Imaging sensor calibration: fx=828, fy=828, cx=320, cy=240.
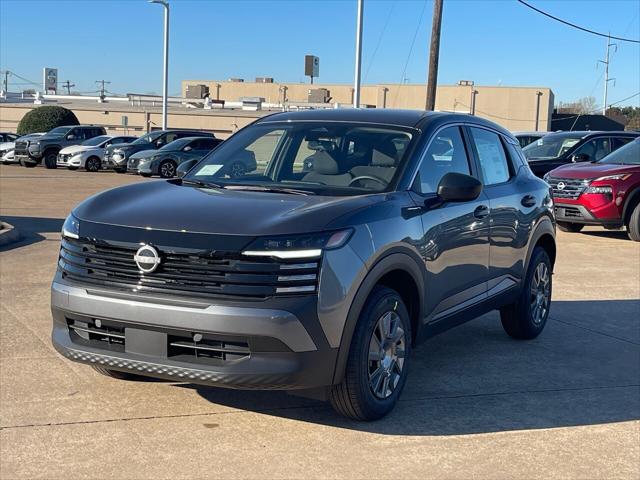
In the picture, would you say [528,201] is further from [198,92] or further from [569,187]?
[198,92]

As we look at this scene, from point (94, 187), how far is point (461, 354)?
702 inches

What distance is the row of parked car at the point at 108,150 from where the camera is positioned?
27.8 m

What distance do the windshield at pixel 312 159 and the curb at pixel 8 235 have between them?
19.4ft

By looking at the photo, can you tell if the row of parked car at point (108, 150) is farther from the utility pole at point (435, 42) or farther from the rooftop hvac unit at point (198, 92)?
the rooftop hvac unit at point (198, 92)

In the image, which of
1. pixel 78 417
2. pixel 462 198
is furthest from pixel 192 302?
pixel 462 198

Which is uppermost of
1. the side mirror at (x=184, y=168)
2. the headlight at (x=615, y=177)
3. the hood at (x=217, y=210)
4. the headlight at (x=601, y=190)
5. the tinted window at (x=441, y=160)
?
the tinted window at (x=441, y=160)

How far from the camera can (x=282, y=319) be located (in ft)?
13.6

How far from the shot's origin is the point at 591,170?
46.6 ft

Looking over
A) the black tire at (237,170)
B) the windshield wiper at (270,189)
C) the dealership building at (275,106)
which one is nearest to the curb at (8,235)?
the black tire at (237,170)

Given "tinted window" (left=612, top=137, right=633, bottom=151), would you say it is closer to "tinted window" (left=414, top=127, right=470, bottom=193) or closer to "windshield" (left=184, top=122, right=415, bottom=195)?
"tinted window" (left=414, top=127, right=470, bottom=193)

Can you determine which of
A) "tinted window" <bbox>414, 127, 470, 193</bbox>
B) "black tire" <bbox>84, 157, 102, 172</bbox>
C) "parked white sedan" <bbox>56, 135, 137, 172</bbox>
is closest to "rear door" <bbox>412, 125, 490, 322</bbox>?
"tinted window" <bbox>414, 127, 470, 193</bbox>

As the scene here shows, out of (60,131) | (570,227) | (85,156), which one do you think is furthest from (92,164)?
(570,227)

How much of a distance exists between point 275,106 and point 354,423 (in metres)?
58.5

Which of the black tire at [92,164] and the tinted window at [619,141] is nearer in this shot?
the tinted window at [619,141]
